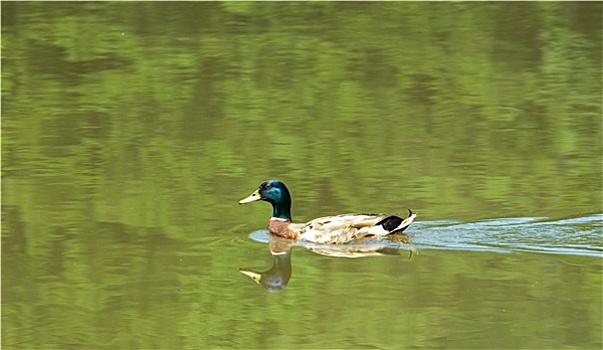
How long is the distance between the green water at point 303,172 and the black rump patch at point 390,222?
0.16 meters

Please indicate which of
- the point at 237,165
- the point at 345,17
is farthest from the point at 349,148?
the point at 345,17

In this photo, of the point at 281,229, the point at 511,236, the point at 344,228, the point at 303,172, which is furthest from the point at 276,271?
the point at 303,172

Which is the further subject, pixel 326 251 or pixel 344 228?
pixel 344 228

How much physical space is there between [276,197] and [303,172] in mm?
1513

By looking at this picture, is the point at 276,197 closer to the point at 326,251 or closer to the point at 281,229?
the point at 281,229

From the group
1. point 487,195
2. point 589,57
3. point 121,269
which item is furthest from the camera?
point 589,57

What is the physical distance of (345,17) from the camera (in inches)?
883

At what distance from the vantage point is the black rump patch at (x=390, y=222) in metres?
10.7

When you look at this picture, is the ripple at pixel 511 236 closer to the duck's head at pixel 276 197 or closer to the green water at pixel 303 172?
the green water at pixel 303 172

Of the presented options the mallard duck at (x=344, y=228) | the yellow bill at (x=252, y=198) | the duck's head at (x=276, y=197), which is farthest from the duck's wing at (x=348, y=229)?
the yellow bill at (x=252, y=198)

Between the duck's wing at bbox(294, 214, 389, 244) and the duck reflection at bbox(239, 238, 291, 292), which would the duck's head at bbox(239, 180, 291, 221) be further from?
the duck's wing at bbox(294, 214, 389, 244)

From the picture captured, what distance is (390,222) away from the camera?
10.7 m

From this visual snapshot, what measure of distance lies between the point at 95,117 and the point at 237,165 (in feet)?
9.44

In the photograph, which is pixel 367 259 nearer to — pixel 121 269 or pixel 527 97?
pixel 121 269
